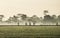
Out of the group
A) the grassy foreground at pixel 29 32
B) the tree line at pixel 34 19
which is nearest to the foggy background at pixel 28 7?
the tree line at pixel 34 19

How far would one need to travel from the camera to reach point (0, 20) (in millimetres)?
1229

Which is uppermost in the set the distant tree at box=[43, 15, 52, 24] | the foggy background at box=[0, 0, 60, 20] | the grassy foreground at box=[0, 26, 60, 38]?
the foggy background at box=[0, 0, 60, 20]

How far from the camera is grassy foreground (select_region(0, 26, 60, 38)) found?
3.95 ft

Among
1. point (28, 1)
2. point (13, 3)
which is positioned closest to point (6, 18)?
point (13, 3)

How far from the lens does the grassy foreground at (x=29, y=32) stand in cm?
121

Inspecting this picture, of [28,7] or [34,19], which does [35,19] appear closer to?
[34,19]

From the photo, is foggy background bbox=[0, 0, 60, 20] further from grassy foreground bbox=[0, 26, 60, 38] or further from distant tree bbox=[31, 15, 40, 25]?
grassy foreground bbox=[0, 26, 60, 38]

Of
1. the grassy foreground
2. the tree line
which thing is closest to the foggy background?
the tree line

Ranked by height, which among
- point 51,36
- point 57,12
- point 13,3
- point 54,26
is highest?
point 13,3

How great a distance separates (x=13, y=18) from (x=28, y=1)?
246mm

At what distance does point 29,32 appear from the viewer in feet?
3.99

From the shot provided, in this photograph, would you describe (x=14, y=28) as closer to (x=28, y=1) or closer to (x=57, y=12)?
(x=28, y=1)

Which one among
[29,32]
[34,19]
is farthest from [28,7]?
[29,32]

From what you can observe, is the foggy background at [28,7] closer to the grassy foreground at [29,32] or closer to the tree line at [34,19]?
the tree line at [34,19]
